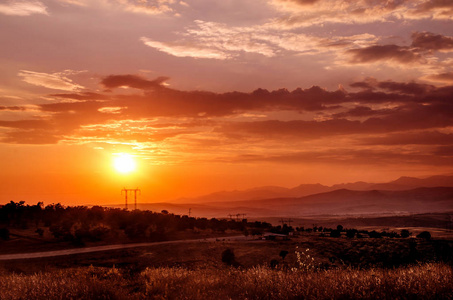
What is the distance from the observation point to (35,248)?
4703 cm

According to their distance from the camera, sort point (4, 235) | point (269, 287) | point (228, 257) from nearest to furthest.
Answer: point (269, 287) < point (228, 257) < point (4, 235)

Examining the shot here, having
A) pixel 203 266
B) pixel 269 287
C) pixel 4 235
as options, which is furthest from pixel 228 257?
pixel 269 287

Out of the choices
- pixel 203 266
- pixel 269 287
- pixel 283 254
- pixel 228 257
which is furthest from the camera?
pixel 283 254

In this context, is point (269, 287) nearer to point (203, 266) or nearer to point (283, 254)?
point (203, 266)

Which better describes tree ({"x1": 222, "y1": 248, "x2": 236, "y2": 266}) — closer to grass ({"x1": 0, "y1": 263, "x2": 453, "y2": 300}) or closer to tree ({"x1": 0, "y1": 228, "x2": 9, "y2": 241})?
grass ({"x1": 0, "y1": 263, "x2": 453, "y2": 300})

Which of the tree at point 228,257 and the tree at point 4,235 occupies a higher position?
the tree at point 4,235

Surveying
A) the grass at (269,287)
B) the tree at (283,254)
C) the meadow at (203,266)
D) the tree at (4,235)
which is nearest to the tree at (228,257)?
the meadow at (203,266)

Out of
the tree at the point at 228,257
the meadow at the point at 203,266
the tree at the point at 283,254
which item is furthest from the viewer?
the tree at the point at 283,254

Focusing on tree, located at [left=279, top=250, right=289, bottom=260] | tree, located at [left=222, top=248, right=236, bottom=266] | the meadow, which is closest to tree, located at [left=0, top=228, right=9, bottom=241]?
the meadow

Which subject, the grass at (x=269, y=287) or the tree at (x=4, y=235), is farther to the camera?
the tree at (x=4, y=235)

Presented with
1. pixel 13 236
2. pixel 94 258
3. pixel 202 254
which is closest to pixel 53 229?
pixel 13 236

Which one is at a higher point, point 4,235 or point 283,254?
point 4,235

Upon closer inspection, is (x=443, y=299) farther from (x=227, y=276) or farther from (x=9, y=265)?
(x=9, y=265)

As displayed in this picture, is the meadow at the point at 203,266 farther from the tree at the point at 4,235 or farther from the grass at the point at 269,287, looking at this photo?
the tree at the point at 4,235
